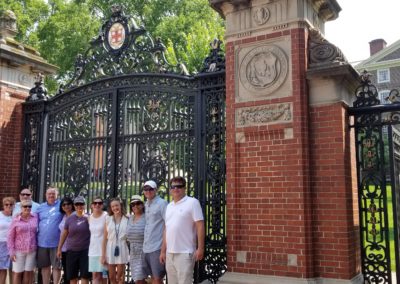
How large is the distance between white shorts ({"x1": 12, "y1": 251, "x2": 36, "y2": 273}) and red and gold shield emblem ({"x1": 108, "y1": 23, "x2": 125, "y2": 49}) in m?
3.61

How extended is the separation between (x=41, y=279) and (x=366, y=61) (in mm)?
29179

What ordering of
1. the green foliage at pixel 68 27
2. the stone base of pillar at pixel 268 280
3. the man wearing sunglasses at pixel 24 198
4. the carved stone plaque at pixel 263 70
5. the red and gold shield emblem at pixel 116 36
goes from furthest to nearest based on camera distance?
the green foliage at pixel 68 27, the red and gold shield emblem at pixel 116 36, the man wearing sunglasses at pixel 24 198, the carved stone plaque at pixel 263 70, the stone base of pillar at pixel 268 280

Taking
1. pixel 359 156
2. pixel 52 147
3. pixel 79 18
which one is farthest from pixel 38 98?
pixel 79 18

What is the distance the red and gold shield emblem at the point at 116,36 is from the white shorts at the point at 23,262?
11.8ft

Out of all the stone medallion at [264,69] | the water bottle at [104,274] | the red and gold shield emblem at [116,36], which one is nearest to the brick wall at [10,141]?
the red and gold shield emblem at [116,36]

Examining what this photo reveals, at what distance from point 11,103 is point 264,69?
17.2ft

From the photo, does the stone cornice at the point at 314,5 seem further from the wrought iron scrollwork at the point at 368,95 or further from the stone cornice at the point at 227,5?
the wrought iron scrollwork at the point at 368,95

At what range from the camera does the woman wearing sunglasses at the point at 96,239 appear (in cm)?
594

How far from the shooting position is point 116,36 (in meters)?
7.50

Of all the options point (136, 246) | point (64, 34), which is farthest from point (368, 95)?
point (64, 34)

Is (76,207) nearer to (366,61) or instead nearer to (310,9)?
(310,9)

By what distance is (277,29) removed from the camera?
539cm

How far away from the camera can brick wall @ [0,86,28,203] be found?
8102mm

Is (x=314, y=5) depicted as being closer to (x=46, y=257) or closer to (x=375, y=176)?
(x=375, y=176)
